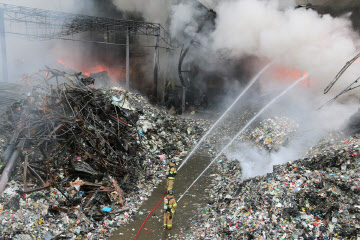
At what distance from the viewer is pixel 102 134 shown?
25.5 ft

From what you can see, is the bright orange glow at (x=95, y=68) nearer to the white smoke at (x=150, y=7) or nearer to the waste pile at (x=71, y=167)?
the white smoke at (x=150, y=7)

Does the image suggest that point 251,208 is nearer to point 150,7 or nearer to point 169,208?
point 169,208

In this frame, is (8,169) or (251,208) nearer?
(251,208)

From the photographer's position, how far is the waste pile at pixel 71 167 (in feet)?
17.6

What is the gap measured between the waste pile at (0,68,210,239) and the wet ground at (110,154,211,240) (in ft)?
0.87

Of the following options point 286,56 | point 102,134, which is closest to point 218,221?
point 102,134

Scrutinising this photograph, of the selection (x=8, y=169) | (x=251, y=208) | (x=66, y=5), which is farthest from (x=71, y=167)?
(x=66, y=5)

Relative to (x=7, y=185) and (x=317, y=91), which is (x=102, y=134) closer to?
(x=7, y=185)

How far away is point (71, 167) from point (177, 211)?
120 inches

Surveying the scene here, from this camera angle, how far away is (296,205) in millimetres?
4945

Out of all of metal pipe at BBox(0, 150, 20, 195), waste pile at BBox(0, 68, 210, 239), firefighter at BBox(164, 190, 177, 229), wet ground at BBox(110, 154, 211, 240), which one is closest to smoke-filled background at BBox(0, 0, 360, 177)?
wet ground at BBox(110, 154, 211, 240)

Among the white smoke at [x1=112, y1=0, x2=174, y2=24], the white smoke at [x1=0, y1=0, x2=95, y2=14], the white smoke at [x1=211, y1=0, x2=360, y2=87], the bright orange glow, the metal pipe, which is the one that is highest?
the white smoke at [x1=0, y1=0, x2=95, y2=14]

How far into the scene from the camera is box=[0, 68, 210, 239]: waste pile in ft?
17.6

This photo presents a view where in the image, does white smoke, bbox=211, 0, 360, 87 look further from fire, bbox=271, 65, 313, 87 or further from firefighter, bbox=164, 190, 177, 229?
firefighter, bbox=164, 190, 177, 229
